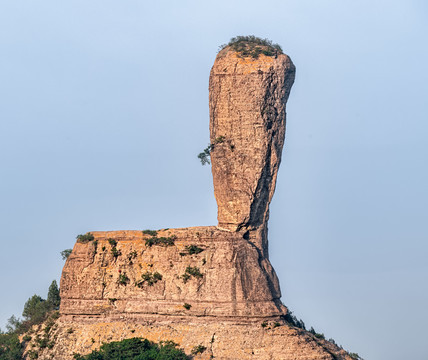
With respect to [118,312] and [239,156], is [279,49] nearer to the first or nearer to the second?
[239,156]

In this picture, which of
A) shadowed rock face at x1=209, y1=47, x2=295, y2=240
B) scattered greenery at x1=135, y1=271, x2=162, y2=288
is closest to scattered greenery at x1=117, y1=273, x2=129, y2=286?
scattered greenery at x1=135, y1=271, x2=162, y2=288

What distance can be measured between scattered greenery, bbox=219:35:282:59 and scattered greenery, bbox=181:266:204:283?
18.0 metres

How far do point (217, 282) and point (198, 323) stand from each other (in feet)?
11.3

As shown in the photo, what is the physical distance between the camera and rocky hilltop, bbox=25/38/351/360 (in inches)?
2911

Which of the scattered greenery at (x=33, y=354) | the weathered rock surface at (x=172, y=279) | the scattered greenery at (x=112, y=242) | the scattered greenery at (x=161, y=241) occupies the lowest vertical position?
the scattered greenery at (x=33, y=354)

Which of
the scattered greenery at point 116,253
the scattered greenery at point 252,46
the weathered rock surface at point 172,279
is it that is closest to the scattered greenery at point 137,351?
the weathered rock surface at point 172,279

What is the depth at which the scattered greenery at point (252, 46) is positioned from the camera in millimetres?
79438

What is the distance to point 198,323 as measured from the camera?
73750mm

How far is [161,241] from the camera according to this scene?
78250 millimetres

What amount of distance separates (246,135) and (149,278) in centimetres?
1387

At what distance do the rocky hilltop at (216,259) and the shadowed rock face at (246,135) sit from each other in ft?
0.27

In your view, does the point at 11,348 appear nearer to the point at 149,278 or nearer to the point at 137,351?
the point at 149,278

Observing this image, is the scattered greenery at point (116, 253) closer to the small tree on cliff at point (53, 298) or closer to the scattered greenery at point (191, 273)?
the scattered greenery at point (191, 273)

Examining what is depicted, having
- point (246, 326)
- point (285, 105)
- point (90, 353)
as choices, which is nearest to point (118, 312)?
point (90, 353)
